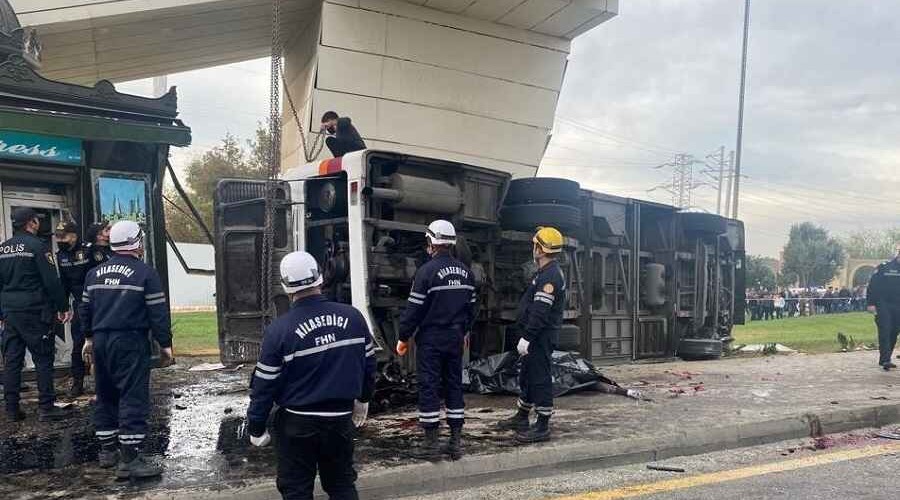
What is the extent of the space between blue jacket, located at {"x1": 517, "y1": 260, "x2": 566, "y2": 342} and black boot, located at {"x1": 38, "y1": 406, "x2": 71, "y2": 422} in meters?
4.22

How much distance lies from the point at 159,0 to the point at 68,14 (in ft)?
3.75

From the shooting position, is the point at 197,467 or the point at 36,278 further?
the point at 36,278

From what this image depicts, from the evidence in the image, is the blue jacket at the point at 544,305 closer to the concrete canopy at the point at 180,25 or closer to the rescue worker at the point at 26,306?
the rescue worker at the point at 26,306

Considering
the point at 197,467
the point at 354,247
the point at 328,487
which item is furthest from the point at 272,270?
the point at 328,487

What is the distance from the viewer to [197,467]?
475 cm

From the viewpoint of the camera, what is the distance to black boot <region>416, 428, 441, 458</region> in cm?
509

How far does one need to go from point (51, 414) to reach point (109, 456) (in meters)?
2.00

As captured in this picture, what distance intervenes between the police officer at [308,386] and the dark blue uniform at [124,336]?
156 cm

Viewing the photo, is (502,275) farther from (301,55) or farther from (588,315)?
(301,55)

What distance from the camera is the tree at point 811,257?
62.8 m

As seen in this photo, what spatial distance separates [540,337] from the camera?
5785 millimetres

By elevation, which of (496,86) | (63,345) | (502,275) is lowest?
(63,345)

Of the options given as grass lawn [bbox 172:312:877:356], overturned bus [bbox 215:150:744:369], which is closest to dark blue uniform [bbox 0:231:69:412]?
overturned bus [bbox 215:150:744:369]

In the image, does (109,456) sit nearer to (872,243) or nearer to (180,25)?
(180,25)
